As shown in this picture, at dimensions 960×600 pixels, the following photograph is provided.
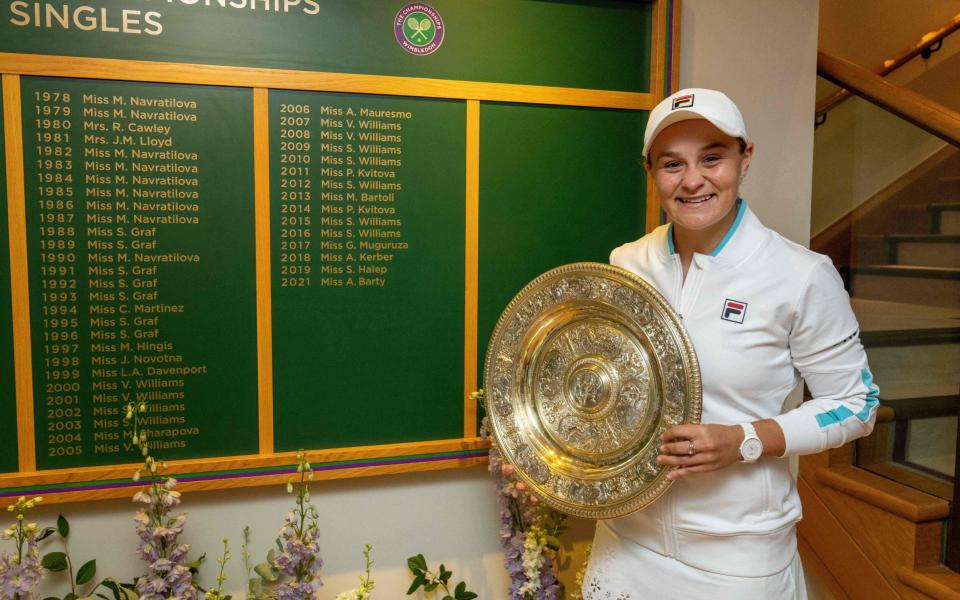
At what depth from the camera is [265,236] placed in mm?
Result: 1884

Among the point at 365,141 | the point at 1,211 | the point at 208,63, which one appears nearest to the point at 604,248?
the point at 365,141

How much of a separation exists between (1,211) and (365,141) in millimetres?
920

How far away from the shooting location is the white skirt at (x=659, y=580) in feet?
4.42

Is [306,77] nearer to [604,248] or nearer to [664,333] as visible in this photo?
[604,248]

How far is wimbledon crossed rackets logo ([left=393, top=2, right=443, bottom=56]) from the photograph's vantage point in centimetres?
194

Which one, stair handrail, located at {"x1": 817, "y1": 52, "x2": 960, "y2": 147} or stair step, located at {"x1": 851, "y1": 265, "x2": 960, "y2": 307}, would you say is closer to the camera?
stair handrail, located at {"x1": 817, "y1": 52, "x2": 960, "y2": 147}

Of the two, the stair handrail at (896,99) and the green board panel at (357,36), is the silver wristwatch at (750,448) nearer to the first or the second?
the green board panel at (357,36)

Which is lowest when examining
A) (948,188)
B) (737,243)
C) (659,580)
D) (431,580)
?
(431,580)

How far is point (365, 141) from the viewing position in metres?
1.95

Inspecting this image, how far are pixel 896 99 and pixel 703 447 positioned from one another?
1739mm

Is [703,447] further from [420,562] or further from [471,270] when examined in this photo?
[420,562]

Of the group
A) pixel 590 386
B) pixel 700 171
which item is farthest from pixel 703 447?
pixel 700 171

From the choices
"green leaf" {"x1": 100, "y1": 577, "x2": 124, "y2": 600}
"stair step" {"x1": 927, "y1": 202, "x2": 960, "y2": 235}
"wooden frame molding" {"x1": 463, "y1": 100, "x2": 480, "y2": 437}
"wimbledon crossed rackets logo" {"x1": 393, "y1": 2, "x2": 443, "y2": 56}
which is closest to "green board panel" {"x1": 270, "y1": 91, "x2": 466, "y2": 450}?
"wooden frame molding" {"x1": 463, "y1": 100, "x2": 480, "y2": 437}

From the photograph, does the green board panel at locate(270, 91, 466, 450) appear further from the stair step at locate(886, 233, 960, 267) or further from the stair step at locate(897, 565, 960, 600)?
the stair step at locate(886, 233, 960, 267)
